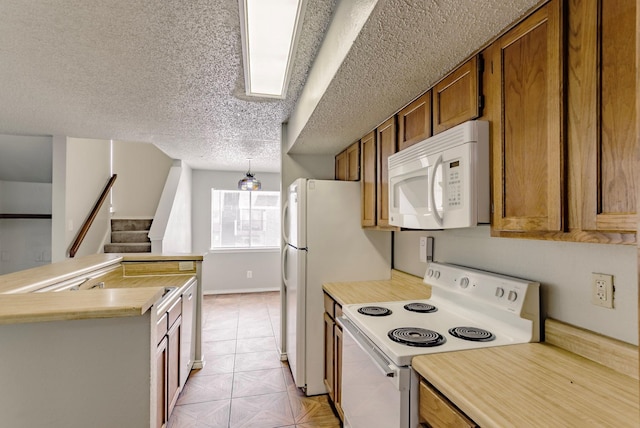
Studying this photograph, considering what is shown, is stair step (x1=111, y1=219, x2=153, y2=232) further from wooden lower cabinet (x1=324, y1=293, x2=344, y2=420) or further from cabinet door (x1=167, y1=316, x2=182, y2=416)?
wooden lower cabinet (x1=324, y1=293, x2=344, y2=420)

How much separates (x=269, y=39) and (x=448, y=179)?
3.34 feet

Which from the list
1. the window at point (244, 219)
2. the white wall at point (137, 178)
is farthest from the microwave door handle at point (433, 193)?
the white wall at point (137, 178)

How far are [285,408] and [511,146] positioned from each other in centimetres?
224

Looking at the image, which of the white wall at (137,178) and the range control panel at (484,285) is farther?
the white wall at (137,178)

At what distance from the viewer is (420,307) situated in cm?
179

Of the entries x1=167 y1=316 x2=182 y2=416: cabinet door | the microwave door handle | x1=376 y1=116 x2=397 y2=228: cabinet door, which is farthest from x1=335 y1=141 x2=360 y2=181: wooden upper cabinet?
x1=167 y1=316 x2=182 y2=416: cabinet door

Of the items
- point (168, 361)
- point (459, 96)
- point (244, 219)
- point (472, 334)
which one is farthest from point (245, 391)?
point (244, 219)

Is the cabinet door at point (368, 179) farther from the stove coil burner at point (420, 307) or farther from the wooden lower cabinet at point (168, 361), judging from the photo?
the wooden lower cabinet at point (168, 361)

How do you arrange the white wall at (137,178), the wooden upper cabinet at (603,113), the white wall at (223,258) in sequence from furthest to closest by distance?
the white wall at (223,258) → the white wall at (137,178) → the wooden upper cabinet at (603,113)

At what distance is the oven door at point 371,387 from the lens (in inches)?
45.6

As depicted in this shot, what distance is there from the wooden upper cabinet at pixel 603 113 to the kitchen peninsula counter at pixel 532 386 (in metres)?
0.49

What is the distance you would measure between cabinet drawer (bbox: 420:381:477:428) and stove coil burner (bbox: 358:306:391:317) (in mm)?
550

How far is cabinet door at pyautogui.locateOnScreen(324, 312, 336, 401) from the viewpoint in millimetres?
2250

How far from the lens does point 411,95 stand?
1.69 m
